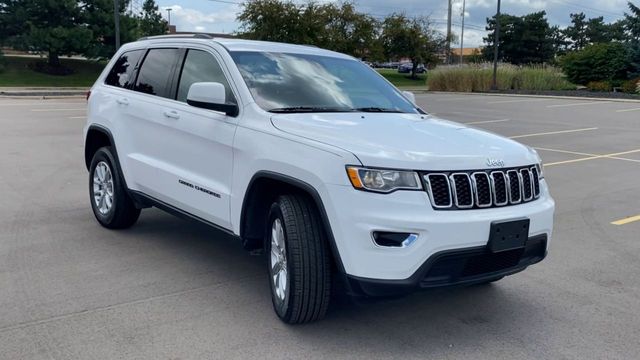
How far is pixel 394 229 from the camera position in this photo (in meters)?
3.46

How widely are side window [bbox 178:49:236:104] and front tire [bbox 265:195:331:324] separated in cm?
133

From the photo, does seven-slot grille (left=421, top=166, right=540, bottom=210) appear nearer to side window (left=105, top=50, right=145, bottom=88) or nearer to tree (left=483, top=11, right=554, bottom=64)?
side window (left=105, top=50, right=145, bottom=88)

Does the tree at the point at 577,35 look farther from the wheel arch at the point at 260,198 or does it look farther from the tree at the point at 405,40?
the wheel arch at the point at 260,198

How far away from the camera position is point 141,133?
560cm

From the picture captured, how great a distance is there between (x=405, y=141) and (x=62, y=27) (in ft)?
106

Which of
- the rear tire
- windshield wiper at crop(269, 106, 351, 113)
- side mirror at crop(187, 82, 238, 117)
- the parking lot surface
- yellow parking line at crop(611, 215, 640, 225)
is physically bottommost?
the parking lot surface

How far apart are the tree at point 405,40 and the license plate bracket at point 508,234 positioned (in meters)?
51.6

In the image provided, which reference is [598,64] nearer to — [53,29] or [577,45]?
[53,29]

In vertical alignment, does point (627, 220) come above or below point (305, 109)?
below

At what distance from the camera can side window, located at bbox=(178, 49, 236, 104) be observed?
16.1 feet

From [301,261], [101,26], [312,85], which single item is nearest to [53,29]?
[101,26]

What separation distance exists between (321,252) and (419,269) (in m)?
0.60

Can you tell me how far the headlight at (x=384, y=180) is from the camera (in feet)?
11.6

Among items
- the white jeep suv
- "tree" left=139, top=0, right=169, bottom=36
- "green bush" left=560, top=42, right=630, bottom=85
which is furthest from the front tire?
"tree" left=139, top=0, right=169, bottom=36
